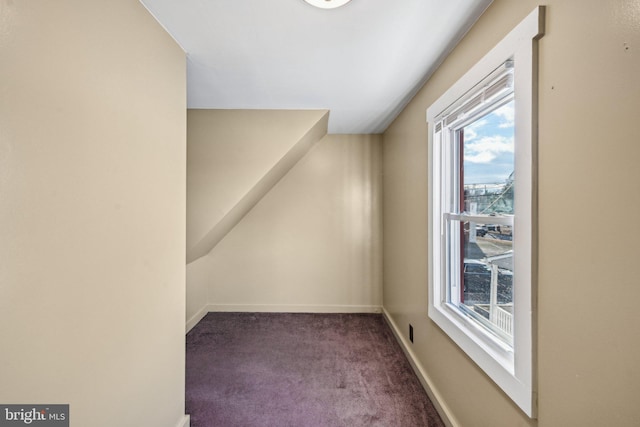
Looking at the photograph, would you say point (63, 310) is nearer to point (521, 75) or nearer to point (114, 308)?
point (114, 308)

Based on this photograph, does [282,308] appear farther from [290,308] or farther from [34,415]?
[34,415]

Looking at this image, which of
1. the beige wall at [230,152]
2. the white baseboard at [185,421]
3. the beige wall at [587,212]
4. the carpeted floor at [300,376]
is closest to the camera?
the beige wall at [587,212]

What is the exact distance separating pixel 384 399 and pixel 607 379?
4.81ft

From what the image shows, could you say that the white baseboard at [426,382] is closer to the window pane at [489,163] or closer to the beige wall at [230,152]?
the window pane at [489,163]

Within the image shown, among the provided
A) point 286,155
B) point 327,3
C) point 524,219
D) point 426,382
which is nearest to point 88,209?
point 327,3

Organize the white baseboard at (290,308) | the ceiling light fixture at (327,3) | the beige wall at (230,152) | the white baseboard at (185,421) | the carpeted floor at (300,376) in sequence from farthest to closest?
the white baseboard at (290,308), the beige wall at (230,152), the carpeted floor at (300,376), the white baseboard at (185,421), the ceiling light fixture at (327,3)

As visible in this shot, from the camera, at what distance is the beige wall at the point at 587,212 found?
2.23ft

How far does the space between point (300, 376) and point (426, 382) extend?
91 centimetres

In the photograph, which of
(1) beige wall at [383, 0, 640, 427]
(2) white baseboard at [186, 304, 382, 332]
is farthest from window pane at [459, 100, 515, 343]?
(2) white baseboard at [186, 304, 382, 332]

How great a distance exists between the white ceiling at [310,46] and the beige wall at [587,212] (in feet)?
1.16

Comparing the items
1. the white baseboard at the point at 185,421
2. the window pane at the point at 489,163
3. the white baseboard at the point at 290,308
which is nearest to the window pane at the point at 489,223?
the window pane at the point at 489,163

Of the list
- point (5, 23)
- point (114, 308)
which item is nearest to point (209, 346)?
point (114, 308)

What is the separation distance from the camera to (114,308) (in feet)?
3.44

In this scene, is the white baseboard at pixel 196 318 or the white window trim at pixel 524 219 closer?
the white window trim at pixel 524 219
